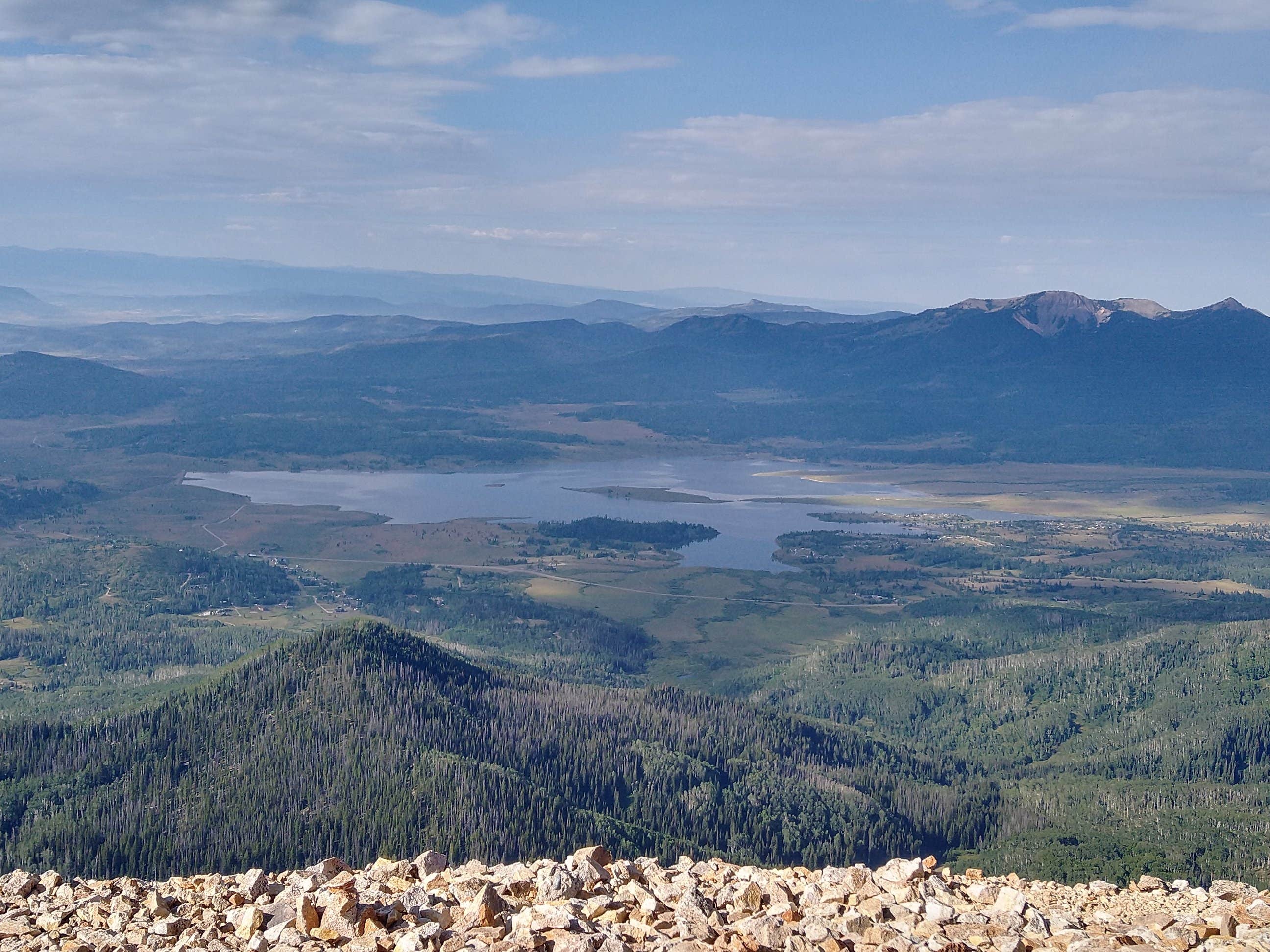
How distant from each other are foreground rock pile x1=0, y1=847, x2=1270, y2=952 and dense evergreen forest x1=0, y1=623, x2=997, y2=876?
34.2 metres

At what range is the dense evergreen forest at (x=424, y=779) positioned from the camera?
59219mm

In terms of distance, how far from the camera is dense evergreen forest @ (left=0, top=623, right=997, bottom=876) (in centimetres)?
5922

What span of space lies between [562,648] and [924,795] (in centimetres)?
4849

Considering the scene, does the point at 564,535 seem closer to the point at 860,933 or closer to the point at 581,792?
the point at 581,792

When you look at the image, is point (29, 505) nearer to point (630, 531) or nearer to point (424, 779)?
point (630, 531)

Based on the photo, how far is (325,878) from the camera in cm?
2400

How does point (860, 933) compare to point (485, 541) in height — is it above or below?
above

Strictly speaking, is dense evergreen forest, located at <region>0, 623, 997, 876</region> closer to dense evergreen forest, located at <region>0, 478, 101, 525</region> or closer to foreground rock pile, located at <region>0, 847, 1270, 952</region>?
foreground rock pile, located at <region>0, 847, 1270, 952</region>

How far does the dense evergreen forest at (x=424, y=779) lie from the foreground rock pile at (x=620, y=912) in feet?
112

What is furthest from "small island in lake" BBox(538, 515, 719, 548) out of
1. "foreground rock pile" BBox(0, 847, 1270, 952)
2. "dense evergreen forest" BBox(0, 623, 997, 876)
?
"foreground rock pile" BBox(0, 847, 1270, 952)

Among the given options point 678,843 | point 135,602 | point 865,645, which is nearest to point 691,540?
point 865,645

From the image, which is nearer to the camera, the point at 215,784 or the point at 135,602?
the point at 215,784

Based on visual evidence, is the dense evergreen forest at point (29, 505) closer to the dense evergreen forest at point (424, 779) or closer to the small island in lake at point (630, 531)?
the small island in lake at point (630, 531)

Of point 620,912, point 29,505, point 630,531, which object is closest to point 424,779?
point 620,912
